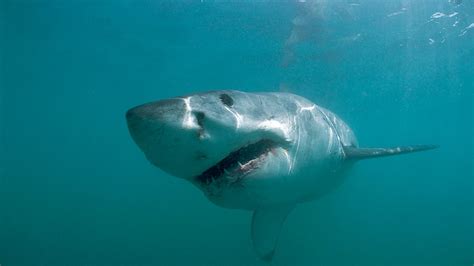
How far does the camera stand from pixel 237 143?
10.4ft

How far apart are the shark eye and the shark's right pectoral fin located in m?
2.89

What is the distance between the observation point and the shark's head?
2.60 meters

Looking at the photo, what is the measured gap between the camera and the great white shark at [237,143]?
2629 millimetres

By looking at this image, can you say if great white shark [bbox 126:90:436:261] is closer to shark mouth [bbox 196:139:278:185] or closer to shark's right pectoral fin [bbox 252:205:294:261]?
shark mouth [bbox 196:139:278:185]

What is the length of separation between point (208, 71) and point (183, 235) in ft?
35.2

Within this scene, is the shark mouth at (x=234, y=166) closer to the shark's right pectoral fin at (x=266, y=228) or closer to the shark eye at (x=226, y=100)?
the shark eye at (x=226, y=100)

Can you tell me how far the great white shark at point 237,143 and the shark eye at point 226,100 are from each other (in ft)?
0.04

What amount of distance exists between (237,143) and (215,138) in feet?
1.02

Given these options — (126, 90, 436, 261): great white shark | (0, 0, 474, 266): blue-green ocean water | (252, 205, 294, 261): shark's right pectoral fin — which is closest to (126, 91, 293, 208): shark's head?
(126, 90, 436, 261): great white shark

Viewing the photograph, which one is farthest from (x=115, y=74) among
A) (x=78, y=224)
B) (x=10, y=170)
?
(x=10, y=170)

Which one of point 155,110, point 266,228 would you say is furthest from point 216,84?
point 155,110

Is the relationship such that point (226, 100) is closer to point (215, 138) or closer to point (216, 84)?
point (215, 138)

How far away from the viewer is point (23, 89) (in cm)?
2908

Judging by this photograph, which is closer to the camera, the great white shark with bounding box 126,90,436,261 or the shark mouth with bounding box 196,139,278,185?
the great white shark with bounding box 126,90,436,261
